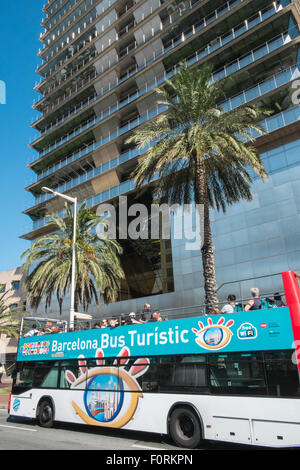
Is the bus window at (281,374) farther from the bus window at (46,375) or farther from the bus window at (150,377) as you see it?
the bus window at (46,375)

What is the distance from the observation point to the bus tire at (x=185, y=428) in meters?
8.74

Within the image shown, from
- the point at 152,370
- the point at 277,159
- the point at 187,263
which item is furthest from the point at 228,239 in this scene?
the point at 152,370

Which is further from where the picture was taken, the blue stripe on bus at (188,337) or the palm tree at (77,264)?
the palm tree at (77,264)

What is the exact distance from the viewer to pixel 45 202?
4372 centimetres

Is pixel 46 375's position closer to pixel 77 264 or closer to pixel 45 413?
pixel 45 413

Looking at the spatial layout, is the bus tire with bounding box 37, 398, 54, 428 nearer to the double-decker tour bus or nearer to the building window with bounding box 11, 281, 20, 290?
the double-decker tour bus

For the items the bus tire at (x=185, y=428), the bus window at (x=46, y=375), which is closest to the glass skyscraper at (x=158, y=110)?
the bus tire at (x=185, y=428)

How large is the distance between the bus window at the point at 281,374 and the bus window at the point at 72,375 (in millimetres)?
6613

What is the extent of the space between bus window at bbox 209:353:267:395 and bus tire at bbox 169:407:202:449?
992 mm

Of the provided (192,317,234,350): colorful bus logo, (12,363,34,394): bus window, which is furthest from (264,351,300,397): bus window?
(12,363,34,394): bus window

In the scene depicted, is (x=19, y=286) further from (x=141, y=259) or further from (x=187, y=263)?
(x=187, y=263)

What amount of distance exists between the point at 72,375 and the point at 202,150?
1107 cm

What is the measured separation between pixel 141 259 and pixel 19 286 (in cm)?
2393

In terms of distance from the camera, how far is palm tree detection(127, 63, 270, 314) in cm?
1539
